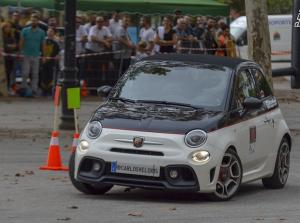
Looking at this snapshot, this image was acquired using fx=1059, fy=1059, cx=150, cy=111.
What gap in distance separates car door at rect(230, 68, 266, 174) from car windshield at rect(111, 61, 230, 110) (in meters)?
0.20

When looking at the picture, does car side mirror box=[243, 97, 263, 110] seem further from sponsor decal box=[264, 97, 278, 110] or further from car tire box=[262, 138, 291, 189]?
car tire box=[262, 138, 291, 189]

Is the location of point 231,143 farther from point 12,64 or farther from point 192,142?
point 12,64

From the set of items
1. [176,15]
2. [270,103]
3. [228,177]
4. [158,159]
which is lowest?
[228,177]

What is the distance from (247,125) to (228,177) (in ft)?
2.74

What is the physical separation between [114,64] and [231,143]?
53.2 feet

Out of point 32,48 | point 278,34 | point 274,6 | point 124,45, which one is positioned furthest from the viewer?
point 274,6

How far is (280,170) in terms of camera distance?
550 inches

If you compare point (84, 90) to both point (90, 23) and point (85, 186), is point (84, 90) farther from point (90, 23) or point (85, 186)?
point (85, 186)

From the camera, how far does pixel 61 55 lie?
27406mm

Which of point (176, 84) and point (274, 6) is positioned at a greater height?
point (274, 6)

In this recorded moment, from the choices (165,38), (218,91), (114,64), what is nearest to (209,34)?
(165,38)

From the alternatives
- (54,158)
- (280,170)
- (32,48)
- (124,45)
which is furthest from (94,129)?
(124,45)

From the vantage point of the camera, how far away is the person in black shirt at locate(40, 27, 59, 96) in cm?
2711

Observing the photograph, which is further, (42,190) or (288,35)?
(288,35)
